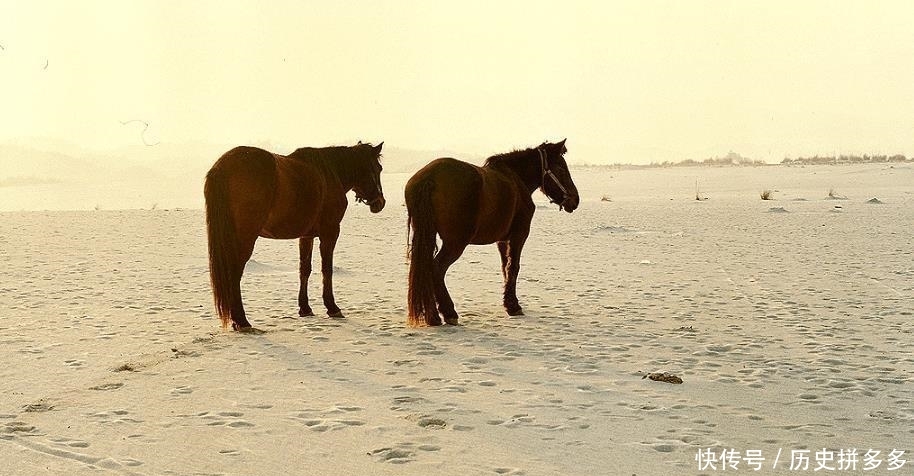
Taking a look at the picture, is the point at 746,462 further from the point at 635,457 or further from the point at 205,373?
the point at 205,373

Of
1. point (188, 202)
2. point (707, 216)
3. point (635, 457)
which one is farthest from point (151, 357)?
point (188, 202)

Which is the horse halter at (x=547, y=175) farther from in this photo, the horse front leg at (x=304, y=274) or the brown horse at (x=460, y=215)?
the horse front leg at (x=304, y=274)

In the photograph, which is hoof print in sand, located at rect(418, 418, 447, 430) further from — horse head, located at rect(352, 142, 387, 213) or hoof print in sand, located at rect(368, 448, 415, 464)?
horse head, located at rect(352, 142, 387, 213)

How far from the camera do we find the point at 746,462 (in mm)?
3959

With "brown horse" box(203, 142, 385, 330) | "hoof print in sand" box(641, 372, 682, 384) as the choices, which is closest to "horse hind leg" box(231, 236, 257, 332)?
"brown horse" box(203, 142, 385, 330)

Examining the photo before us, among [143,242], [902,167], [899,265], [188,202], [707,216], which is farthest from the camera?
[902,167]

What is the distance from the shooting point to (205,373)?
5984mm

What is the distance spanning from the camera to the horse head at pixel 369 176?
30.3 feet

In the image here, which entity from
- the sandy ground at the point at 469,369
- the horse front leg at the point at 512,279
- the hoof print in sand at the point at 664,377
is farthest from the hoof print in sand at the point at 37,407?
the horse front leg at the point at 512,279

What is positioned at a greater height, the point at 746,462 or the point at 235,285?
the point at 235,285

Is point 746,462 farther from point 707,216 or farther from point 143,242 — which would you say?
point 707,216

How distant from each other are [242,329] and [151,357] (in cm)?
123

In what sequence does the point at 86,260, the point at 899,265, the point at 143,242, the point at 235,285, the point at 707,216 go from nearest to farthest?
the point at 235,285
the point at 899,265
the point at 86,260
the point at 143,242
the point at 707,216

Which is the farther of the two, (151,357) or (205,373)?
(151,357)
